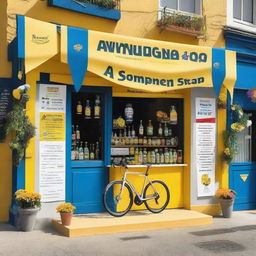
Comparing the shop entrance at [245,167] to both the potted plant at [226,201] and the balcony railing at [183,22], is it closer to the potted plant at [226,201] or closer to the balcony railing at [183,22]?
the potted plant at [226,201]

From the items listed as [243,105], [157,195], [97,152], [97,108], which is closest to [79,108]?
[97,108]

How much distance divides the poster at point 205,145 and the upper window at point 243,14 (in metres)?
2.28

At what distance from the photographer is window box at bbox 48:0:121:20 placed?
809 cm

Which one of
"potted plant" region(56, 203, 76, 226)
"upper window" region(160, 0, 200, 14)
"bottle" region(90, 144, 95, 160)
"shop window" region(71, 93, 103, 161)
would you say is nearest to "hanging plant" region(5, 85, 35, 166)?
"potted plant" region(56, 203, 76, 226)

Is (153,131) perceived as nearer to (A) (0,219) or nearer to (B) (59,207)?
(B) (59,207)

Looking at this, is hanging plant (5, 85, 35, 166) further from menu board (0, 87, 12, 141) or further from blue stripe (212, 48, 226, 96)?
blue stripe (212, 48, 226, 96)

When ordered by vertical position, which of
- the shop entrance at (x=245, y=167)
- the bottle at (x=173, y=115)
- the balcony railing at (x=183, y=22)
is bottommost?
the shop entrance at (x=245, y=167)

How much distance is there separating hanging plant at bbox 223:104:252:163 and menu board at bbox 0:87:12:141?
4791 millimetres

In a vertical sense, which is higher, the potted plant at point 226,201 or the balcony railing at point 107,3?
the balcony railing at point 107,3

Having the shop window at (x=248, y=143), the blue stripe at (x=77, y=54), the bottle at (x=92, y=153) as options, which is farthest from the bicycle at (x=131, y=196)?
the shop window at (x=248, y=143)

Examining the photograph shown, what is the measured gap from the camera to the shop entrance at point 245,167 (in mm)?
10188

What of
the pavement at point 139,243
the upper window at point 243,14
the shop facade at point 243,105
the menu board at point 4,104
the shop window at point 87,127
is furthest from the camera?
the upper window at point 243,14

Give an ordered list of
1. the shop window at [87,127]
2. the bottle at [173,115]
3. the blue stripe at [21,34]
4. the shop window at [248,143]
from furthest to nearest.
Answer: the shop window at [248,143] → the bottle at [173,115] → the shop window at [87,127] → the blue stripe at [21,34]

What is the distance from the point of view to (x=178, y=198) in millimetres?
9469
